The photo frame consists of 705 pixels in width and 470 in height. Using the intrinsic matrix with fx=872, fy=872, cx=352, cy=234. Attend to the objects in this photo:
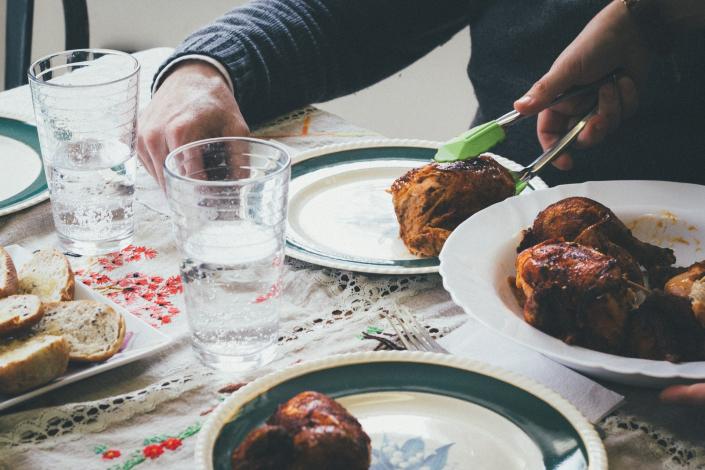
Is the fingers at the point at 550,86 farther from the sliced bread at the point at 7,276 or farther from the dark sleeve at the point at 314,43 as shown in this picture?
the sliced bread at the point at 7,276

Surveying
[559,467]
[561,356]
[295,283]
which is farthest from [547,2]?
[559,467]

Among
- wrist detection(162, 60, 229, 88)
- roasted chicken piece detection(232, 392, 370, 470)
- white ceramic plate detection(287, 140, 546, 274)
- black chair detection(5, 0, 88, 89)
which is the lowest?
black chair detection(5, 0, 88, 89)

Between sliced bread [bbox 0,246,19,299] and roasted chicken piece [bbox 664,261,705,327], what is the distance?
2.40 feet

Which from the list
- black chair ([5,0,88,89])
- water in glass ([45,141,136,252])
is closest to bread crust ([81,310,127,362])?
water in glass ([45,141,136,252])

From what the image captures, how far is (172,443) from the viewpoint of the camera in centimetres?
84

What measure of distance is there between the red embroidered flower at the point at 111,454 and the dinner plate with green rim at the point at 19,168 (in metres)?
0.55

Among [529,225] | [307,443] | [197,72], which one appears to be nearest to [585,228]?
[529,225]

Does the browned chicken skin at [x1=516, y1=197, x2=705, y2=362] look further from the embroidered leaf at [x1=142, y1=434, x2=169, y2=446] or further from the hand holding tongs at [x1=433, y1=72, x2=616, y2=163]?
the embroidered leaf at [x1=142, y1=434, x2=169, y2=446]

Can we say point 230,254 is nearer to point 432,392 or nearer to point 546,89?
point 432,392

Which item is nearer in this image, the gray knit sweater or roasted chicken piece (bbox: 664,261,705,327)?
roasted chicken piece (bbox: 664,261,705,327)

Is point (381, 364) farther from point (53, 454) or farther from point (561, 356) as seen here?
point (53, 454)

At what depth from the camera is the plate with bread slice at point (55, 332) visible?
86cm

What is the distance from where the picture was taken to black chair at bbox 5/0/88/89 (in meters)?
2.20

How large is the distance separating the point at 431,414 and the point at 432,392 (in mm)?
24
